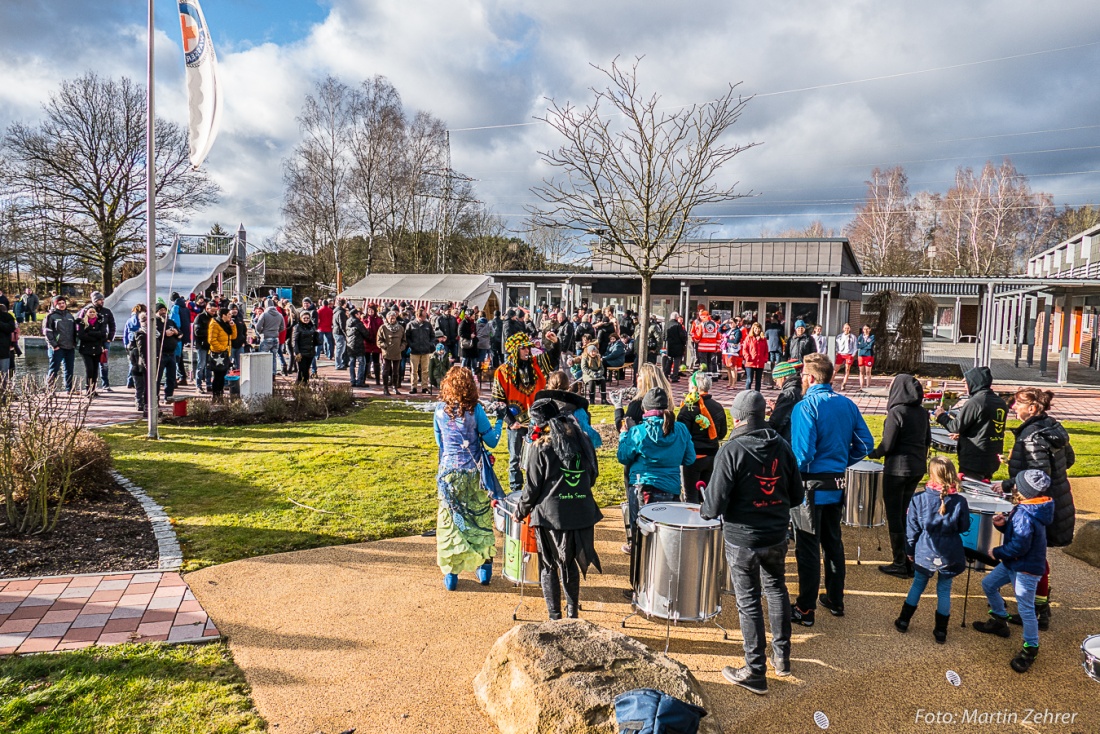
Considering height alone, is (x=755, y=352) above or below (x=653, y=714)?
above

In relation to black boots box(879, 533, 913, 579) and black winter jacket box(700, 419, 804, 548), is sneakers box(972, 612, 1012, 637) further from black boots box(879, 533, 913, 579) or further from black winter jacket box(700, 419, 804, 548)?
black winter jacket box(700, 419, 804, 548)

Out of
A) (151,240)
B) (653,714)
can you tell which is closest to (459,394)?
(653,714)

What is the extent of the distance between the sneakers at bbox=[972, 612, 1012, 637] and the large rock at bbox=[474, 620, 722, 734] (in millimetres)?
2584

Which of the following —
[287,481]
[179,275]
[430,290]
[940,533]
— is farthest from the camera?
[430,290]

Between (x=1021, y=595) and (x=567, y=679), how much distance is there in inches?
125

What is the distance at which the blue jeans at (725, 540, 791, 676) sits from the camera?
13.4 feet

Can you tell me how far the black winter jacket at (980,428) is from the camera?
624 centimetres

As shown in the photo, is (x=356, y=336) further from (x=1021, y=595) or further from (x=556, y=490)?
(x=1021, y=595)

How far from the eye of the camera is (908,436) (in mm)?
5742

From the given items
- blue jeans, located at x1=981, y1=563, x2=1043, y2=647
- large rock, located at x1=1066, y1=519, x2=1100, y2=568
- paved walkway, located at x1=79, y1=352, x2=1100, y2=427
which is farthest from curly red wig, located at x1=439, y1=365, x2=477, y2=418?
paved walkway, located at x1=79, y1=352, x2=1100, y2=427

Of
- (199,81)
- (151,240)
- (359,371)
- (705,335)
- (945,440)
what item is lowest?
(359,371)

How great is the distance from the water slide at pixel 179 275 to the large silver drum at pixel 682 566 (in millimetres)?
27935

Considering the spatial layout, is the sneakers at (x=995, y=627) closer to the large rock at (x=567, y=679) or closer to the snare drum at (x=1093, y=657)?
the snare drum at (x=1093, y=657)

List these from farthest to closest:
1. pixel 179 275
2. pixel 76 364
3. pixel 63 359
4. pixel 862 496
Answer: pixel 179 275, pixel 76 364, pixel 63 359, pixel 862 496
